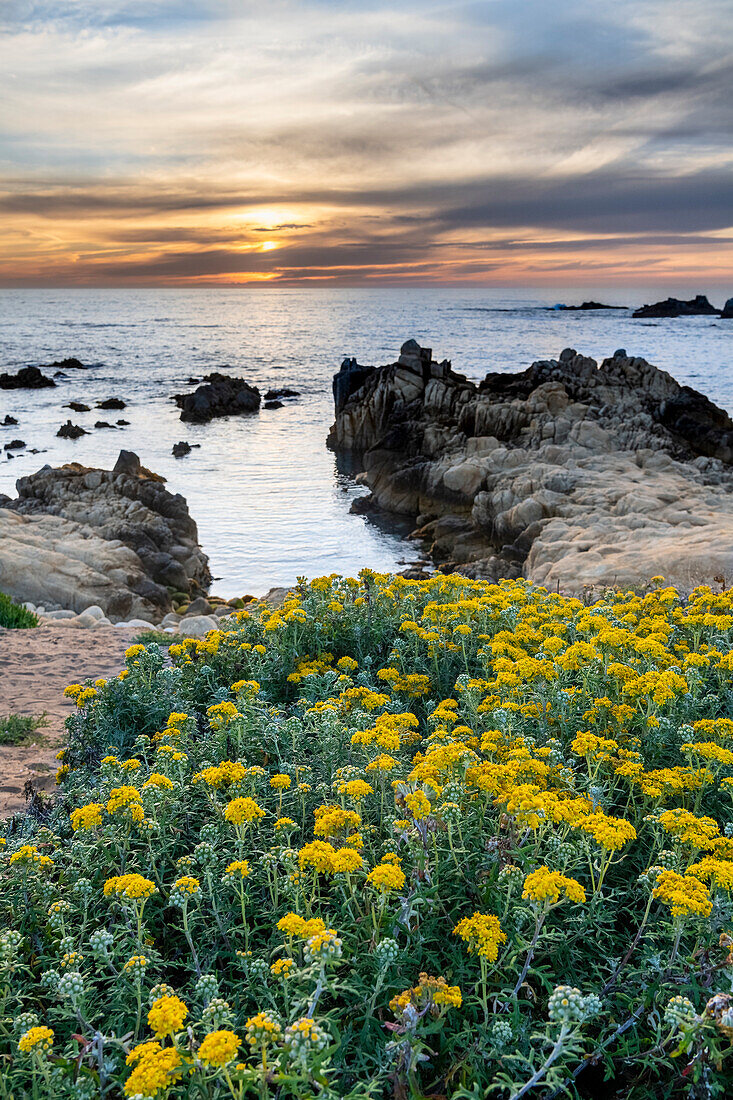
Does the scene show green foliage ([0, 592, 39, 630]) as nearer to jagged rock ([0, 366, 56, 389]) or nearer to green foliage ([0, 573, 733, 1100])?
green foliage ([0, 573, 733, 1100])

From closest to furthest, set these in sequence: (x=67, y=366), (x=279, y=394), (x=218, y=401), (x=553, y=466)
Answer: (x=553, y=466), (x=218, y=401), (x=279, y=394), (x=67, y=366)

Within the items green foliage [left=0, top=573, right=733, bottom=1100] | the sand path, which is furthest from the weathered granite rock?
green foliage [left=0, top=573, right=733, bottom=1100]

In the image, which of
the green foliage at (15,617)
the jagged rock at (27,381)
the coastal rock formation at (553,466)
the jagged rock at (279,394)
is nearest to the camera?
the green foliage at (15,617)

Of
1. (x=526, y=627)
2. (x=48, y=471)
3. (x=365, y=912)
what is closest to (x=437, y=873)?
(x=365, y=912)

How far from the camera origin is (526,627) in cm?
650

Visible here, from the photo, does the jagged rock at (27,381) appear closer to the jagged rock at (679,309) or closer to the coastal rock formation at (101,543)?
the coastal rock formation at (101,543)

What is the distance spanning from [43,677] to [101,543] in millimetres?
10476

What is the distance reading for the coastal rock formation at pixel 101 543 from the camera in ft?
53.6

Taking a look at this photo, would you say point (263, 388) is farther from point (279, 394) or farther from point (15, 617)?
point (15, 617)

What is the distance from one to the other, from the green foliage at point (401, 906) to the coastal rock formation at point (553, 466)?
10.0 metres

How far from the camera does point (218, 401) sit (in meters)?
52.2

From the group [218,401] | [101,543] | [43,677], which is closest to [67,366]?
[218,401]

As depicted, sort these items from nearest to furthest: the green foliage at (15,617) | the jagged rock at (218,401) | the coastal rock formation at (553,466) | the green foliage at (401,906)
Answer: the green foliage at (401,906) < the green foliage at (15,617) < the coastal rock formation at (553,466) < the jagged rock at (218,401)

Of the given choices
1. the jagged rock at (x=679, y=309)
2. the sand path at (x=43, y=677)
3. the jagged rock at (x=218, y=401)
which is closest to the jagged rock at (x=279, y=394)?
the jagged rock at (x=218, y=401)
